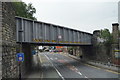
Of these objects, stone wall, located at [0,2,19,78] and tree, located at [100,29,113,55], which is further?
tree, located at [100,29,113,55]

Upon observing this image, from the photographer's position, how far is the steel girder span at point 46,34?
22550mm

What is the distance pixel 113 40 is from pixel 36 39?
18361 mm

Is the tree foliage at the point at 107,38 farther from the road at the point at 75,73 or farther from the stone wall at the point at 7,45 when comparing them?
the stone wall at the point at 7,45

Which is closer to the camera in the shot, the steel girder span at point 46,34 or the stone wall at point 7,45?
the stone wall at point 7,45

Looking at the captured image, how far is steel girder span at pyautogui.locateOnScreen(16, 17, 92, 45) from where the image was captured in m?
22.5

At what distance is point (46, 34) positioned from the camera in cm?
2781

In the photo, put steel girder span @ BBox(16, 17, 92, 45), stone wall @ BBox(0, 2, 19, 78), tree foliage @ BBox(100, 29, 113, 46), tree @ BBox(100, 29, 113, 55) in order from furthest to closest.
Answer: tree foliage @ BBox(100, 29, 113, 46), tree @ BBox(100, 29, 113, 55), steel girder span @ BBox(16, 17, 92, 45), stone wall @ BBox(0, 2, 19, 78)

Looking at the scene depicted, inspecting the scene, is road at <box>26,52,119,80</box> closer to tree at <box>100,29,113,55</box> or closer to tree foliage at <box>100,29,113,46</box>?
tree at <box>100,29,113,55</box>

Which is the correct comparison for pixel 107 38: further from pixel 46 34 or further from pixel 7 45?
pixel 7 45

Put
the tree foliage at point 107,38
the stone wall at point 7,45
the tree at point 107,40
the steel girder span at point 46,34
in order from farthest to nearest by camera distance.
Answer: the tree foliage at point 107,38 → the tree at point 107,40 → the steel girder span at point 46,34 → the stone wall at point 7,45

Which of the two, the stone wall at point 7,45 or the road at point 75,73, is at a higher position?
the stone wall at point 7,45

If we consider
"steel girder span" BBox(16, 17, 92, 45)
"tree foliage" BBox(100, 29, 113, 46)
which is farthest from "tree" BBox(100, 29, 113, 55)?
"steel girder span" BBox(16, 17, 92, 45)

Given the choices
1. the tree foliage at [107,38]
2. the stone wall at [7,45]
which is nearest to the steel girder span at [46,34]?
the tree foliage at [107,38]

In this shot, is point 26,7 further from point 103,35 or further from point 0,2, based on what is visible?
point 0,2
